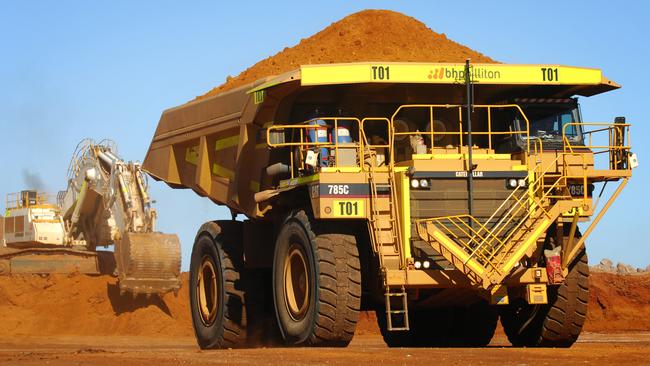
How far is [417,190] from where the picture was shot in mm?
16375

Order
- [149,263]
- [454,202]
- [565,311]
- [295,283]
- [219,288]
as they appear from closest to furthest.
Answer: [454,202] < [565,311] < [295,283] < [219,288] < [149,263]

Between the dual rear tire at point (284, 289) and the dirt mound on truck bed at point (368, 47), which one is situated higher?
the dirt mound on truck bed at point (368, 47)

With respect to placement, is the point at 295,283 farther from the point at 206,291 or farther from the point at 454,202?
the point at 206,291

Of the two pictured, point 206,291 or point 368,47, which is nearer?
point 206,291

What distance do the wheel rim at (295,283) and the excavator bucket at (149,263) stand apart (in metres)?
15.3

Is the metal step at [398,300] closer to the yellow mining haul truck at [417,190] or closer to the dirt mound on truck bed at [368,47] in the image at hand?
the yellow mining haul truck at [417,190]

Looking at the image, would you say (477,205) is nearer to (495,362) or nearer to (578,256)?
(578,256)

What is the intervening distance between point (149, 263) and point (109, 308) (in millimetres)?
2878

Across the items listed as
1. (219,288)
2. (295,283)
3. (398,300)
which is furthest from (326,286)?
(219,288)

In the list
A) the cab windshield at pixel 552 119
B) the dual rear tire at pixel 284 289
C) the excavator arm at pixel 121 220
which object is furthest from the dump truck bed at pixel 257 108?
the excavator arm at pixel 121 220

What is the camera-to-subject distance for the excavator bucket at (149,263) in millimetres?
32312

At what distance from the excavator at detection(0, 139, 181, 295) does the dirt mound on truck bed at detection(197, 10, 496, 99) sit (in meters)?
7.35

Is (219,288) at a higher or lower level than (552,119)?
lower

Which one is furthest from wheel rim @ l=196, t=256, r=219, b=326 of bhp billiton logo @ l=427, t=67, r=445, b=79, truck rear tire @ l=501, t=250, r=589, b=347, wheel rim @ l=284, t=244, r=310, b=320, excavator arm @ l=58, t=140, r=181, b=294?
excavator arm @ l=58, t=140, r=181, b=294
